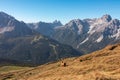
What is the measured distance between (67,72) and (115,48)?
3595 centimetres

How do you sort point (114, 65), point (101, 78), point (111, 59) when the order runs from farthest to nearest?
point (111, 59)
point (114, 65)
point (101, 78)

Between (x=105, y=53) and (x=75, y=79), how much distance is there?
40561 mm

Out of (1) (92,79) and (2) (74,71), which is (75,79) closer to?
(1) (92,79)

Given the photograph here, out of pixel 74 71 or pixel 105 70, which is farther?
pixel 74 71

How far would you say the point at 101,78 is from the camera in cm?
5691

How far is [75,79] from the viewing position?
63438mm

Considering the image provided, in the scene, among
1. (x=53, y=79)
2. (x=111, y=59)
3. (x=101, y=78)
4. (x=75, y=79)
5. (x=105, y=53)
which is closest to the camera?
(x=101, y=78)

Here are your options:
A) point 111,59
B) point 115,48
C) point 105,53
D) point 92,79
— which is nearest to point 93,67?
point 111,59

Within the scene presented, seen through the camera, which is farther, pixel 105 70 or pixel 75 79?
pixel 105 70

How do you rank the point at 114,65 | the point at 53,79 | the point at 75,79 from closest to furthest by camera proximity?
the point at 75,79 → the point at 53,79 → the point at 114,65

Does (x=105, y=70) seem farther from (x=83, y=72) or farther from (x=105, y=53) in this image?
(x=105, y=53)

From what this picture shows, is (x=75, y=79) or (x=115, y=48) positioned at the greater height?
(x=115, y=48)

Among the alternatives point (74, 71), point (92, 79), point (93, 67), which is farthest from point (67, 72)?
point (92, 79)

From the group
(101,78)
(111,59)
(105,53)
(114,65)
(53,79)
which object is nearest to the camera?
(101,78)
